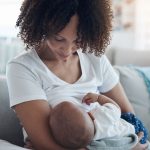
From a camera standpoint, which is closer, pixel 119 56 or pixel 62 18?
pixel 62 18

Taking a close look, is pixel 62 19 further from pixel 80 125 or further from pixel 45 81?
pixel 80 125

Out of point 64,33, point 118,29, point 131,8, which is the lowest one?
point 118,29

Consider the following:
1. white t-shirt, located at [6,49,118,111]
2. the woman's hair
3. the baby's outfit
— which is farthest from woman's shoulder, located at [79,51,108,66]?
the baby's outfit

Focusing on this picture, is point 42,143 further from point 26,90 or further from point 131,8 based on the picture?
point 131,8

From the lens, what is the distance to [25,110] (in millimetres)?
1116

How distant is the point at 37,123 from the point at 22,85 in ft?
0.45

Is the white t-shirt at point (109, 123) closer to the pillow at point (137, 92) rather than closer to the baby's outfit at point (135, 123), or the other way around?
the baby's outfit at point (135, 123)

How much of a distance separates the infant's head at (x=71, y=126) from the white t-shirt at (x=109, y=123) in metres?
0.05

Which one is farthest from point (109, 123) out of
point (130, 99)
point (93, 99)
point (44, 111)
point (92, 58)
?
point (130, 99)

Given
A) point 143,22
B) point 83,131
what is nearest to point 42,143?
point 83,131

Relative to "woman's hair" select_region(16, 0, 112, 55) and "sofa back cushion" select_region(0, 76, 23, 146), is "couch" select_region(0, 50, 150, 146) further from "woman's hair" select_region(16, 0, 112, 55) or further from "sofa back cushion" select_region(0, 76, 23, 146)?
"woman's hair" select_region(16, 0, 112, 55)

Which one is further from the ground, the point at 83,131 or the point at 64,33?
the point at 64,33

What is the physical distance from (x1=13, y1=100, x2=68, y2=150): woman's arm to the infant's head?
0.03m

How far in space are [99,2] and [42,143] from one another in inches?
20.2
